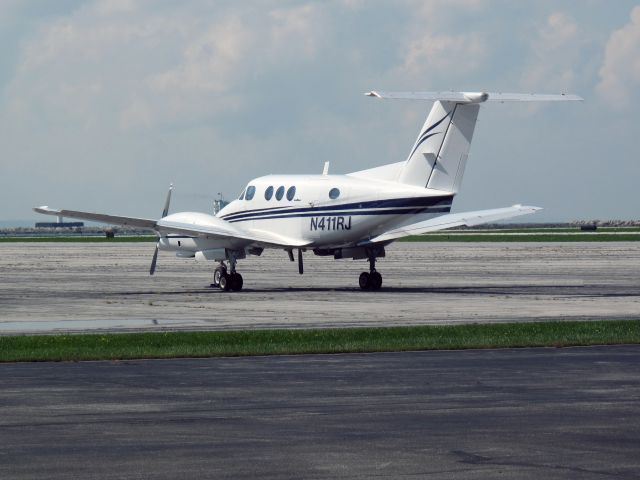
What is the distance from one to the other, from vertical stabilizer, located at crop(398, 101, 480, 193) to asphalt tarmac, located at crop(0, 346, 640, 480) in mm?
20150

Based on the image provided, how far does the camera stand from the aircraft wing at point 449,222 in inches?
1631

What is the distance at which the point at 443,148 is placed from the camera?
137 feet

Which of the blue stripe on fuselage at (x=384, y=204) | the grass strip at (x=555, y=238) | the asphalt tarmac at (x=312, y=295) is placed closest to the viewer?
the asphalt tarmac at (x=312, y=295)

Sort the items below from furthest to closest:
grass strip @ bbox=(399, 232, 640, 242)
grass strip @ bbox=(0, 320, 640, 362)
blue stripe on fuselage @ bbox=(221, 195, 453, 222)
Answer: grass strip @ bbox=(399, 232, 640, 242), blue stripe on fuselage @ bbox=(221, 195, 453, 222), grass strip @ bbox=(0, 320, 640, 362)

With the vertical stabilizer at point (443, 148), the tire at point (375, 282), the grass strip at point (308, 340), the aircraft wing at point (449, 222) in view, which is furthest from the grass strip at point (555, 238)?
the grass strip at point (308, 340)

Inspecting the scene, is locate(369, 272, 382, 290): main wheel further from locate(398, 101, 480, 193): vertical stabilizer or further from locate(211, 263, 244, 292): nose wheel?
locate(211, 263, 244, 292): nose wheel

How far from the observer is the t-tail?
1634 inches

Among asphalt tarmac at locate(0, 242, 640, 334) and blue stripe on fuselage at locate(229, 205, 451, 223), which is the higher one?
blue stripe on fuselage at locate(229, 205, 451, 223)

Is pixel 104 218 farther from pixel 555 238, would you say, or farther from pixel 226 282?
pixel 555 238

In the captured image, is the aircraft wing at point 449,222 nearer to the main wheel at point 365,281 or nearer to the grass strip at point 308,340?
the main wheel at point 365,281

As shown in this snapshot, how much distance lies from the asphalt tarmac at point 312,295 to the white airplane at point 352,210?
1717mm

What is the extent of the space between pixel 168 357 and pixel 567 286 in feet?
87.5

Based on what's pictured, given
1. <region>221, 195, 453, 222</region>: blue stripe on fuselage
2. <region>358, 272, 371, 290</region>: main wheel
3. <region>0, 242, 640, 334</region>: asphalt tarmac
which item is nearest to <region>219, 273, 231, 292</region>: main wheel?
<region>0, 242, 640, 334</region>: asphalt tarmac

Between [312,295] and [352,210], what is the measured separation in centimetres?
316
